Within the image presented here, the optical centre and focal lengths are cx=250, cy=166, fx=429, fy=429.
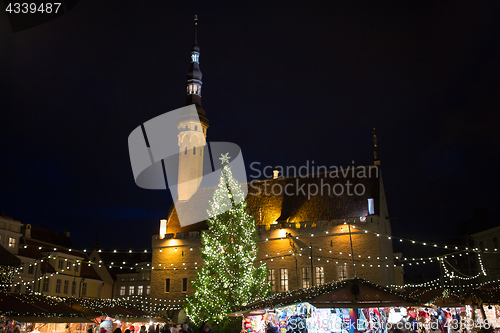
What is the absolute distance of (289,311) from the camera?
40.8 ft

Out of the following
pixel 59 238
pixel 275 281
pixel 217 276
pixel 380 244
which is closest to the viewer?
pixel 217 276

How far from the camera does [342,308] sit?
10.9m

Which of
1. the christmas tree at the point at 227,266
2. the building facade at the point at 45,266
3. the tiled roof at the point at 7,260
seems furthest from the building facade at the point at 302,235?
the tiled roof at the point at 7,260

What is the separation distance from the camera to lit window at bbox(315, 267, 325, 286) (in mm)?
27234

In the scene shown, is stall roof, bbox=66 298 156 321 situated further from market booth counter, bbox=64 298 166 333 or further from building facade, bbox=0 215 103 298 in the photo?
building facade, bbox=0 215 103 298

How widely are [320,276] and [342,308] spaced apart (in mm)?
16980

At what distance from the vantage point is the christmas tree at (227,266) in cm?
2200

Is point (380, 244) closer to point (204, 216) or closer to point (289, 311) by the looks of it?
point (204, 216)

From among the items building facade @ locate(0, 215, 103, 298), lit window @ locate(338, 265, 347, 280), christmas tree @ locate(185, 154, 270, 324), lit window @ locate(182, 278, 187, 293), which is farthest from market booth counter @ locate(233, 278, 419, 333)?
building facade @ locate(0, 215, 103, 298)

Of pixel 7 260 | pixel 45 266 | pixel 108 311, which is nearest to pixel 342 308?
pixel 7 260

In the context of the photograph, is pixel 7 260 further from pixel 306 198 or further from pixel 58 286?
pixel 58 286

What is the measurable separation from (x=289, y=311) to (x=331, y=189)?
19.1 meters

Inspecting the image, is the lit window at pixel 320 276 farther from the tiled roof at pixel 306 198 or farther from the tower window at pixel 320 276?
the tiled roof at pixel 306 198

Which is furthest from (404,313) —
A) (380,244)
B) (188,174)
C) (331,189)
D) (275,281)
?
(188,174)
